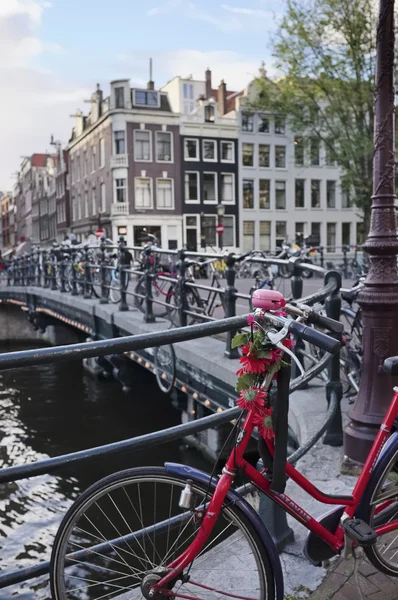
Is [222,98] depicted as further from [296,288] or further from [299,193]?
[296,288]

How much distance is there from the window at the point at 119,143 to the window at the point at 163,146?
6.72 ft

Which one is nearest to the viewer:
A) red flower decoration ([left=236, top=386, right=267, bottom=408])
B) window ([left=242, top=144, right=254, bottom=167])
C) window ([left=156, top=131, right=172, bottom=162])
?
red flower decoration ([left=236, top=386, right=267, bottom=408])

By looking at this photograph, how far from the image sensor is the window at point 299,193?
39.2m

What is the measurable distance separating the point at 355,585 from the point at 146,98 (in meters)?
36.1

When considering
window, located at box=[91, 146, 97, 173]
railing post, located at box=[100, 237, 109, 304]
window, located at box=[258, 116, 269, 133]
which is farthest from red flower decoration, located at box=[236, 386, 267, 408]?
window, located at box=[91, 146, 97, 173]

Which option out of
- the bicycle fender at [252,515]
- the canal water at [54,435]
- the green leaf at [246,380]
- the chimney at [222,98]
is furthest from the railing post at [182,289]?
the chimney at [222,98]

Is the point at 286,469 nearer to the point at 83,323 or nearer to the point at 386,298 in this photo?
the point at 386,298

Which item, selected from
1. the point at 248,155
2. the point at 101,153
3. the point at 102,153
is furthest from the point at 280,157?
the point at 101,153

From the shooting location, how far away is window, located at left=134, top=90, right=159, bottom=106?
35531 millimetres

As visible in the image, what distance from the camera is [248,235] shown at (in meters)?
37.4

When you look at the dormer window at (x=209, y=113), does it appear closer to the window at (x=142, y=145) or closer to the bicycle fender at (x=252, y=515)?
the window at (x=142, y=145)

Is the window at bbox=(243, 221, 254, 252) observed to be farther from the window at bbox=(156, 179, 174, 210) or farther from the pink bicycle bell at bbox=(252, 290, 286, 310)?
the pink bicycle bell at bbox=(252, 290, 286, 310)

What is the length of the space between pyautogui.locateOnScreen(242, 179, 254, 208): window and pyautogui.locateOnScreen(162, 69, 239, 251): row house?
2.20ft

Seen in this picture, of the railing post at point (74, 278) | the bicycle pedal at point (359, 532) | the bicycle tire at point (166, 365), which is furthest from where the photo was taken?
the railing post at point (74, 278)
